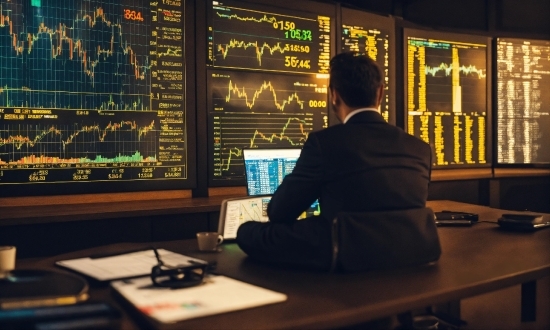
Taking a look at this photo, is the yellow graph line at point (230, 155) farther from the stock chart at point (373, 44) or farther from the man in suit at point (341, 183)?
the man in suit at point (341, 183)

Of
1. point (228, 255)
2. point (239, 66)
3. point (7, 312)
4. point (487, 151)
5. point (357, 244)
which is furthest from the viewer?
point (487, 151)

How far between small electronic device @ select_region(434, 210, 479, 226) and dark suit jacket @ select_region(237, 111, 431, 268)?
86 centimetres

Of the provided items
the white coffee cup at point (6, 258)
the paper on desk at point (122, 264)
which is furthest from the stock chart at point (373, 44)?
the white coffee cup at point (6, 258)

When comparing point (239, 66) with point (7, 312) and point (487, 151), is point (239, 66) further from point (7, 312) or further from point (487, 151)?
point (7, 312)

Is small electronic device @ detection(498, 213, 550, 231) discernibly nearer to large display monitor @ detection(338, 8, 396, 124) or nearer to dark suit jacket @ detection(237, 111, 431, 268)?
dark suit jacket @ detection(237, 111, 431, 268)

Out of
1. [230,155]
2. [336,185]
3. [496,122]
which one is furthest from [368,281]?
[496,122]

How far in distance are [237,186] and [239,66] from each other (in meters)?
0.74

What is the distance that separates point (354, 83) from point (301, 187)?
15.5 inches

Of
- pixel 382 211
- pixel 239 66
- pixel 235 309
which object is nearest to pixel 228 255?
pixel 382 211

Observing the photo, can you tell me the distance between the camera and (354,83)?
1.85 m

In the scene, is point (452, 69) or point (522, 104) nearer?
point (452, 69)

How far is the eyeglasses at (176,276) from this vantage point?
4.58 feet

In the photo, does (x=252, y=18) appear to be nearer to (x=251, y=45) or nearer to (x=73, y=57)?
(x=251, y=45)

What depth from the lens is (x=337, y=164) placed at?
1667 millimetres
